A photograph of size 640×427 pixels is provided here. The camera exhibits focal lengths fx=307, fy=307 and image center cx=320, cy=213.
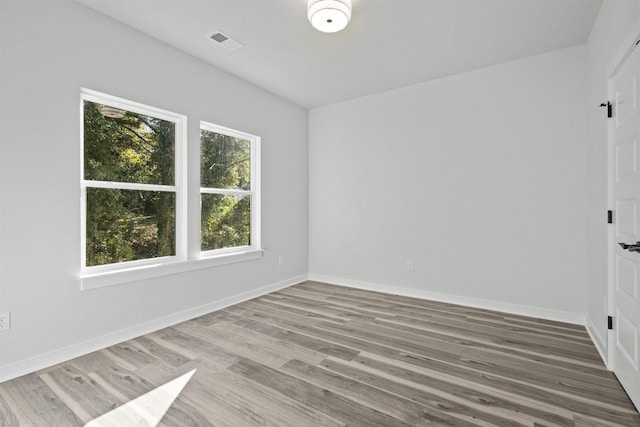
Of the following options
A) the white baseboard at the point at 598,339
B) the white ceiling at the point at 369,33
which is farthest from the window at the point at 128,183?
the white baseboard at the point at 598,339

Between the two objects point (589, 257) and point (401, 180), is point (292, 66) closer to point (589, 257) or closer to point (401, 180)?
point (401, 180)

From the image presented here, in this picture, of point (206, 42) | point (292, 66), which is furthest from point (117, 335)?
point (292, 66)

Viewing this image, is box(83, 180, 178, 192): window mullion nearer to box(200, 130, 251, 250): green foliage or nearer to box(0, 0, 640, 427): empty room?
box(0, 0, 640, 427): empty room

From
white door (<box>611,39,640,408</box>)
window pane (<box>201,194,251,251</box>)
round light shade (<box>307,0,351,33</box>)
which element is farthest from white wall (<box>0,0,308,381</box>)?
white door (<box>611,39,640,408</box>)

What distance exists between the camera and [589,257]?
297 cm

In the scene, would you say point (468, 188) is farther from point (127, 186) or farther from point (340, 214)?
point (127, 186)

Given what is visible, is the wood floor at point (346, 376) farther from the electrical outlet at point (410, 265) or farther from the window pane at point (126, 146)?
the window pane at point (126, 146)

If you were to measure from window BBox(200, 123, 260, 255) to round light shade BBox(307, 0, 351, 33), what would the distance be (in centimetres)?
176

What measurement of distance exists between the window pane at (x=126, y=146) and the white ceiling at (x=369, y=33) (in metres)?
0.82

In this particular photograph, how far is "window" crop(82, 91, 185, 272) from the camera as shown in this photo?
8.57 ft

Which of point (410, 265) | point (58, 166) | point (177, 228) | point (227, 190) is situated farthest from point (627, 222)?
point (58, 166)

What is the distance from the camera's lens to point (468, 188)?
370 cm

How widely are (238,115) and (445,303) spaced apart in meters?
3.49

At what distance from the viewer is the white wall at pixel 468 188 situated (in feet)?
10.4
